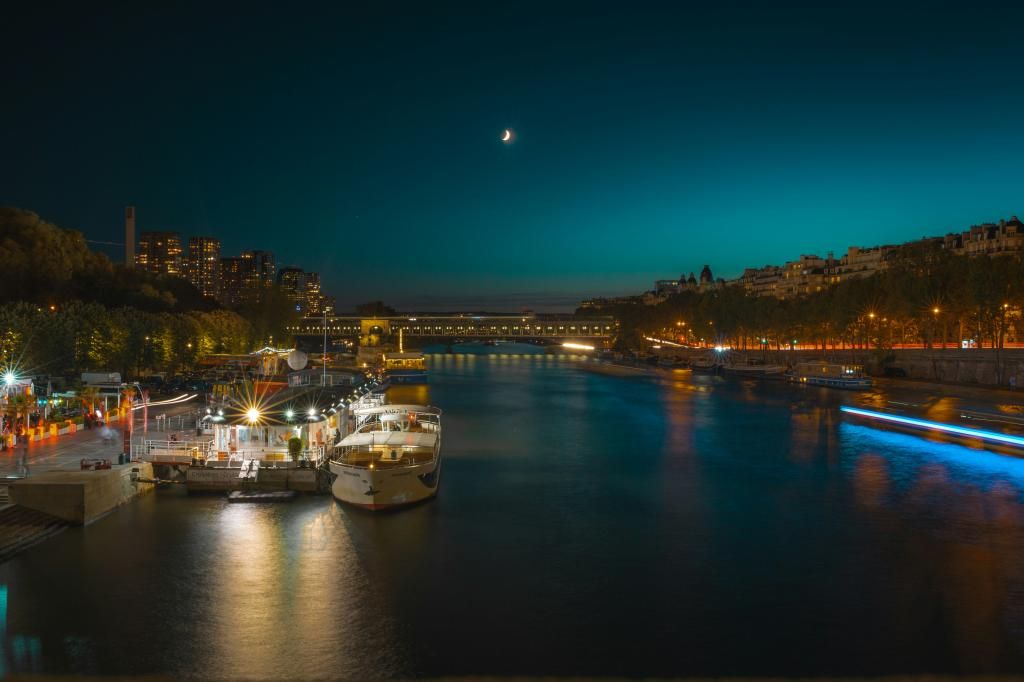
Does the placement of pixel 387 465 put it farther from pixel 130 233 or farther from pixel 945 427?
pixel 130 233

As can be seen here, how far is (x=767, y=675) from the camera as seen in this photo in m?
9.28

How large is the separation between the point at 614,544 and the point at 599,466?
847 cm

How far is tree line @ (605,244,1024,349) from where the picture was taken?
1683 inches

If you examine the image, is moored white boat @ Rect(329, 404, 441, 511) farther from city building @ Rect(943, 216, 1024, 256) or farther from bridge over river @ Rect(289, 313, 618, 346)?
bridge over river @ Rect(289, 313, 618, 346)

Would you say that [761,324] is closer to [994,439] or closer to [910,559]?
[994,439]

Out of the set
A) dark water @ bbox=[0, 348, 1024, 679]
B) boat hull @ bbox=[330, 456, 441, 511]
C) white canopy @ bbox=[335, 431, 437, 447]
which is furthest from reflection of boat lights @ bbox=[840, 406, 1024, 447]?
boat hull @ bbox=[330, 456, 441, 511]

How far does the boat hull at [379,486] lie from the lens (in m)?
16.3

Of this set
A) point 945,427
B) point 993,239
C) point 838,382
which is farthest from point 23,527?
point 993,239

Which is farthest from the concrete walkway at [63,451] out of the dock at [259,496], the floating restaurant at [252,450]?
the dock at [259,496]

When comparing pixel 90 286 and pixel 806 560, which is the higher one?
pixel 90 286

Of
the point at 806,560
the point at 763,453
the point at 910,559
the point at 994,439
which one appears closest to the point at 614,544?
the point at 806,560

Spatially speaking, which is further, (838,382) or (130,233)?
(130,233)

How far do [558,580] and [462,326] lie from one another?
12843 centimetres

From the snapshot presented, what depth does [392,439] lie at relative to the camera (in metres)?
19.6
